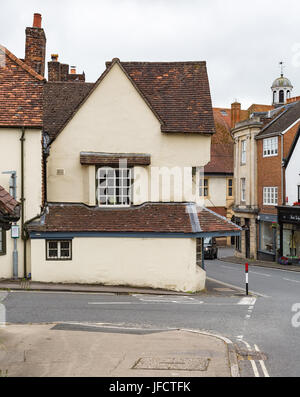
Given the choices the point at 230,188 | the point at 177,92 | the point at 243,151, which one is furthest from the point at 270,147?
the point at 177,92

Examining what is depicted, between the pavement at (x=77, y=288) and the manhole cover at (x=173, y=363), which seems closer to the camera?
the manhole cover at (x=173, y=363)

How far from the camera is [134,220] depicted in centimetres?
2039

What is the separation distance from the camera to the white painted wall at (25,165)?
19.4 m

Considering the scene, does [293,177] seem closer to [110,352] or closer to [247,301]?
[247,301]

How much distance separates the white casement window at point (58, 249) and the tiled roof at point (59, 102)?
4428 mm

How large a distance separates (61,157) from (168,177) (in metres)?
4.48

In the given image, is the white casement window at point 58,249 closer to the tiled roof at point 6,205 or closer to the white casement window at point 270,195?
the tiled roof at point 6,205

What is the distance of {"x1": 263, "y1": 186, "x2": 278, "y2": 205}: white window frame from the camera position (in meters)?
39.8

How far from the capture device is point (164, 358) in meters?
10.1

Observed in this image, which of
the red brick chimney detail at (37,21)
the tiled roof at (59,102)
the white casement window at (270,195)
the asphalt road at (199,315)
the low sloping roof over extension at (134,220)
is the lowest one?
the asphalt road at (199,315)

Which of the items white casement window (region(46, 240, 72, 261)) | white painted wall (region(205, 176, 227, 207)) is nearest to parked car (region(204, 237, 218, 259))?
white painted wall (region(205, 176, 227, 207))

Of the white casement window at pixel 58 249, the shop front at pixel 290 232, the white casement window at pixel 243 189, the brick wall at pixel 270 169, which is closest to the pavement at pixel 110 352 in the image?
the white casement window at pixel 58 249

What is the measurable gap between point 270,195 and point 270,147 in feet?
12.4

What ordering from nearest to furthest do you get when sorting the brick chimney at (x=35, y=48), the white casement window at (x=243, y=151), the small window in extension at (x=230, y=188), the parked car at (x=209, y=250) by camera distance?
the brick chimney at (x=35, y=48) → the parked car at (x=209, y=250) → the white casement window at (x=243, y=151) → the small window in extension at (x=230, y=188)
